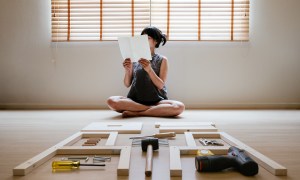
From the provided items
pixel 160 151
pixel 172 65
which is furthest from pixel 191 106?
pixel 160 151

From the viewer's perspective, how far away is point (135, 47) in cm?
275

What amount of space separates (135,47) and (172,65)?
4.11 ft

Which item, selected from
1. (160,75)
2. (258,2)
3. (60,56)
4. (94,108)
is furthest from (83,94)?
(258,2)

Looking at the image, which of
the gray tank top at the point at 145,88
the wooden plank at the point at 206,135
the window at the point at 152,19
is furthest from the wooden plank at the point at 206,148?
the window at the point at 152,19

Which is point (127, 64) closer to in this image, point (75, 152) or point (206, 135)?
point (206, 135)

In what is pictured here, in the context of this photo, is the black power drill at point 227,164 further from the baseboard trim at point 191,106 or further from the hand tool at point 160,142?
the baseboard trim at point 191,106

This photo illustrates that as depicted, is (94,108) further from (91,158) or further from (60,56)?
(91,158)

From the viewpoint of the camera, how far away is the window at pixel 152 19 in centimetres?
392

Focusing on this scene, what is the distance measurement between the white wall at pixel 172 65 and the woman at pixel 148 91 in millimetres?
721

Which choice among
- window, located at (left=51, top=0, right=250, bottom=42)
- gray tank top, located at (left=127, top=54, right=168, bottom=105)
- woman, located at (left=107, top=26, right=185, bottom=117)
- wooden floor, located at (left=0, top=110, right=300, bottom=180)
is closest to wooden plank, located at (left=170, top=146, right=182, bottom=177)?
wooden floor, located at (left=0, top=110, right=300, bottom=180)

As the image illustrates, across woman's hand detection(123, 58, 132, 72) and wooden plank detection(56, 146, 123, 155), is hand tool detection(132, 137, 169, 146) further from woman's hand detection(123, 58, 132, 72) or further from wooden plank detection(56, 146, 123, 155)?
woman's hand detection(123, 58, 132, 72)

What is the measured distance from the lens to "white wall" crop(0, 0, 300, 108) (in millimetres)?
3926

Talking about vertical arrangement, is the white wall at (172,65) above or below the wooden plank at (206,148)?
above

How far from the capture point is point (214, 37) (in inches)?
155
